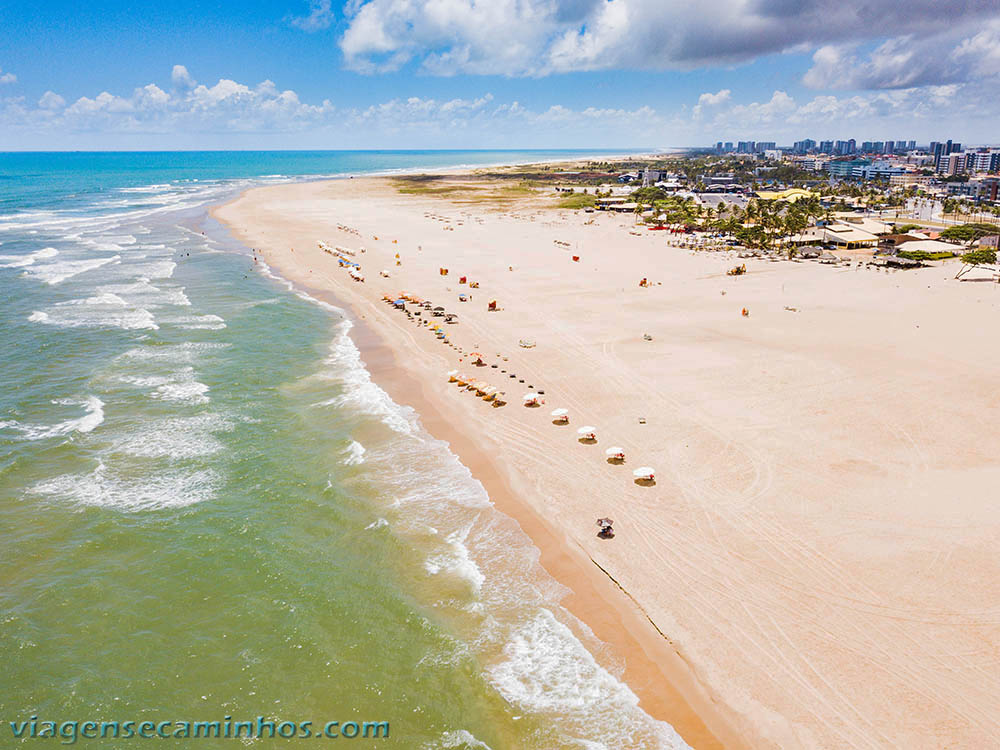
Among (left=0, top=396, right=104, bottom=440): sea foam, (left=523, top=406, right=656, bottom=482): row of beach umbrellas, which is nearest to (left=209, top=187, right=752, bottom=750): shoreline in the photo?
(left=523, top=406, right=656, bottom=482): row of beach umbrellas

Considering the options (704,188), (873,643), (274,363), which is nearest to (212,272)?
(274,363)

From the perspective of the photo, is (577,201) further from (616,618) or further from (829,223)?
(616,618)

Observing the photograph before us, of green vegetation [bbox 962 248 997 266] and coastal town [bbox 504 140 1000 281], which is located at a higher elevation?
coastal town [bbox 504 140 1000 281]

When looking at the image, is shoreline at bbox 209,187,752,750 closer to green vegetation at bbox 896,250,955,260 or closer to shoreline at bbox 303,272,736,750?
shoreline at bbox 303,272,736,750

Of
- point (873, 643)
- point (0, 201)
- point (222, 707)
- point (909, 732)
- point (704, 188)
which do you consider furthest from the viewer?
point (704, 188)

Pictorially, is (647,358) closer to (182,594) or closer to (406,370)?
(406,370)

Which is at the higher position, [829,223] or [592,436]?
[829,223]

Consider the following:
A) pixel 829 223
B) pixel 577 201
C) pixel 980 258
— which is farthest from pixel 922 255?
pixel 577 201
